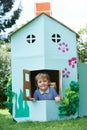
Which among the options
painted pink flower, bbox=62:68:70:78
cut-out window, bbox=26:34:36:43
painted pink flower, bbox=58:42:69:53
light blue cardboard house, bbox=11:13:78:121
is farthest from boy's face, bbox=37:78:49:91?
cut-out window, bbox=26:34:36:43

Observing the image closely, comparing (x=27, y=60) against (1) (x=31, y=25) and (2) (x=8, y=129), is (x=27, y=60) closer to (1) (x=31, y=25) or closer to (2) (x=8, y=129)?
(1) (x=31, y=25)

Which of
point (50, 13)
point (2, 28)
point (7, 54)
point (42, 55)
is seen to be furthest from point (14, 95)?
point (2, 28)

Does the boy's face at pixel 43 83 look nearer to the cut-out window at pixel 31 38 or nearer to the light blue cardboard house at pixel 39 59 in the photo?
the light blue cardboard house at pixel 39 59

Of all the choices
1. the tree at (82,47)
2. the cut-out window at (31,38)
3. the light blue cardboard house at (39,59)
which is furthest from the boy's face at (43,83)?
the tree at (82,47)

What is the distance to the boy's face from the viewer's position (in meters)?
10.3

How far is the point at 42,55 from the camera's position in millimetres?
→ 10227

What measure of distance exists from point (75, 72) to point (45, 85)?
30.7 inches

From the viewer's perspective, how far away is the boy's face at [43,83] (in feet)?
33.8

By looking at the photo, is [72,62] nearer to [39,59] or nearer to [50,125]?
[39,59]

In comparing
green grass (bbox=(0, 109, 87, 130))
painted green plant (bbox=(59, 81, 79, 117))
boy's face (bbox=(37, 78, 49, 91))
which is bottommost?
green grass (bbox=(0, 109, 87, 130))

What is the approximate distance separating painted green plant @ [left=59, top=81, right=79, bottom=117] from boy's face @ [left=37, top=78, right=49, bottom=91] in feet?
1.55

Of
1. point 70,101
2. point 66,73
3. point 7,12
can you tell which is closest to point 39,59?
point 66,73

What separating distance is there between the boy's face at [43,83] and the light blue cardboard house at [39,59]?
0.79ft

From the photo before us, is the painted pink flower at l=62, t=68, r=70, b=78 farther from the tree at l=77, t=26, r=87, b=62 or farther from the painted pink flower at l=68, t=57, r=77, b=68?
the tree at l=77, t=26, r=87, b=62
